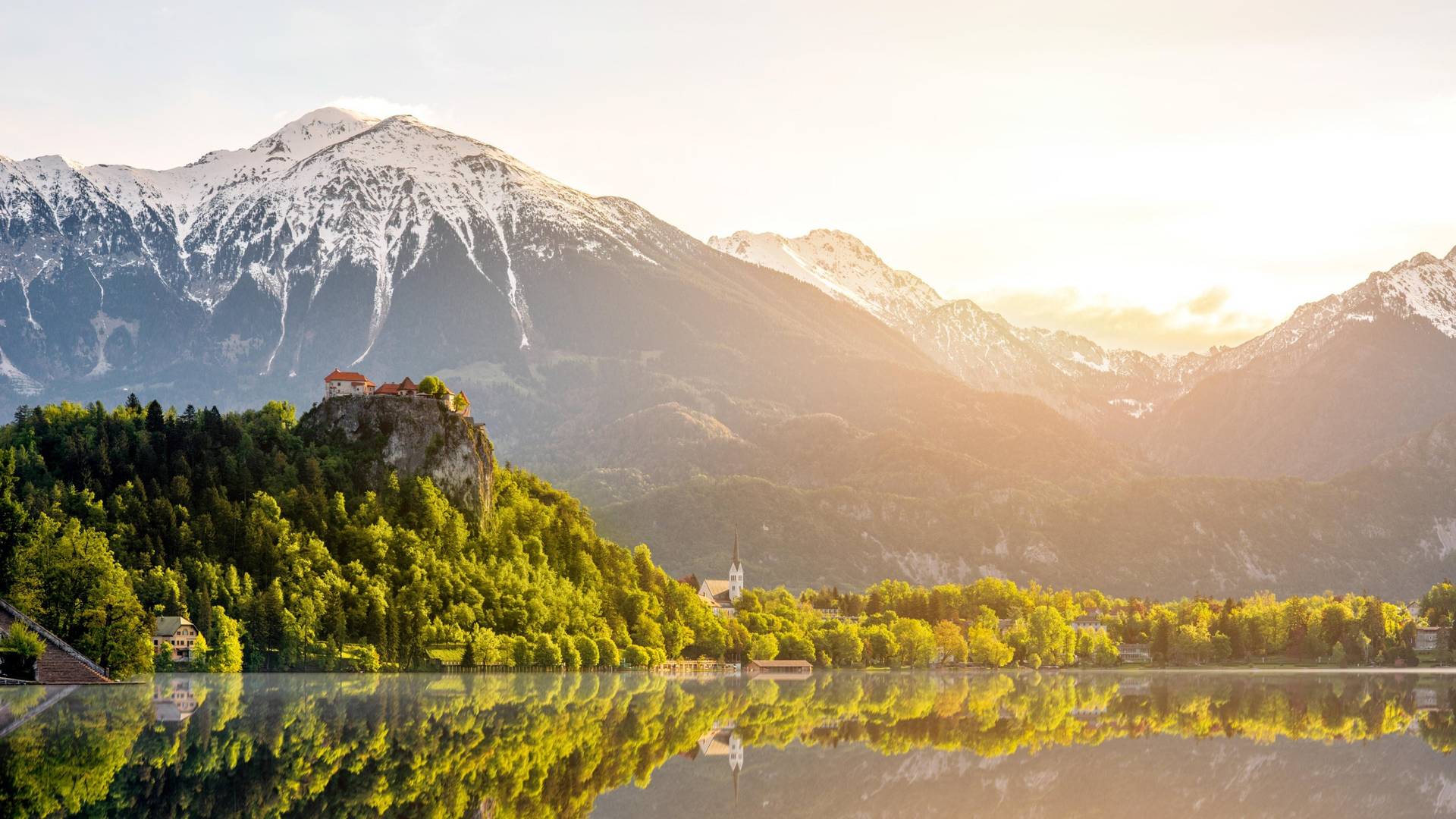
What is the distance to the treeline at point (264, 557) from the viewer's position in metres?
129

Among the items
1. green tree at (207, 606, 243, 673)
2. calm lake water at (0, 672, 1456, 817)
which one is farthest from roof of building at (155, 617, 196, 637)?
calm lake water at (0, 672, 1456, 817)

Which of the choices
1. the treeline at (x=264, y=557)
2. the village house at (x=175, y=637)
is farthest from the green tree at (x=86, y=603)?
the village house at (x=175, y=637)

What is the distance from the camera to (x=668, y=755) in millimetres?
78625

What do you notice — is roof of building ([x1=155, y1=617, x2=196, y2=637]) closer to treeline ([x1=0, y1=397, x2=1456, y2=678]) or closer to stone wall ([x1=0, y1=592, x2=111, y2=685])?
treeline ([x1=0, y1=397, x2=1456, y2=678])

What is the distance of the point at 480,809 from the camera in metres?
58.2

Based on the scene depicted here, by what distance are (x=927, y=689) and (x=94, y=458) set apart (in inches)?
3057

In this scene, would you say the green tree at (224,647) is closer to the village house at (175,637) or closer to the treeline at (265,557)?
the treeline at (265,557)

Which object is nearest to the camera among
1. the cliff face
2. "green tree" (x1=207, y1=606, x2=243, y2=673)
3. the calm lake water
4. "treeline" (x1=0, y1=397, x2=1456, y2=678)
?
the calm lake water

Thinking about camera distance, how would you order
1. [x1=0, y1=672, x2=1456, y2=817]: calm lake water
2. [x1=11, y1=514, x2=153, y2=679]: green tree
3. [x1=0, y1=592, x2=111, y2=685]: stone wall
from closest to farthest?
[x1=0, y1=672, x2=1456, y2=817]: calm lake water, [x1=0, y1=592, x2=111, y2=685]: stone wall, [x1=11, y1=514, x2=153, y2=679]: green tree

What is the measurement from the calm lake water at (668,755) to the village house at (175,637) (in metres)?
8.86

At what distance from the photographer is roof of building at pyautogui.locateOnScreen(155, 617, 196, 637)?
13338cm

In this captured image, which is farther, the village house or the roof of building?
the roof of building

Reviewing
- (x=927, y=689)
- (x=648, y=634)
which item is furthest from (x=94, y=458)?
(x=927, y=689)

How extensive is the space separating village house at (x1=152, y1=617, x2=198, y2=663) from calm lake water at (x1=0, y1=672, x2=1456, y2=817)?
29.1 feet
